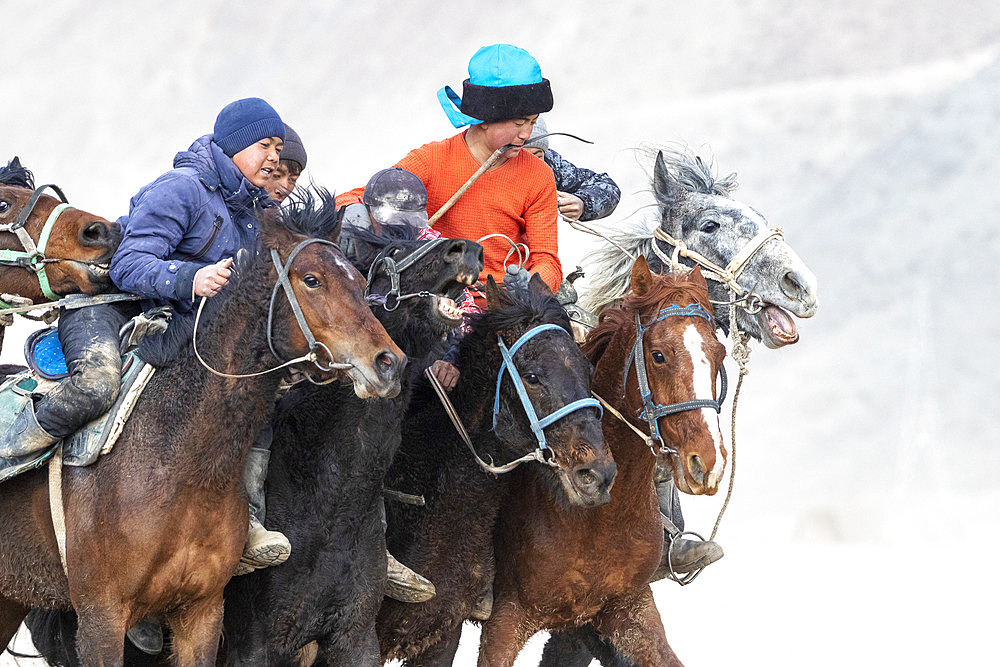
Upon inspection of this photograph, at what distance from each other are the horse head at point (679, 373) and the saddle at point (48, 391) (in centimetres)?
211

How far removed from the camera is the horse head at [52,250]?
5340 millimetres

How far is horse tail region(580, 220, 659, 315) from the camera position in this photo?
7305 mm

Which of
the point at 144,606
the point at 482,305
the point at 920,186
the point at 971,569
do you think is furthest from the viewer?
the point at 920,186

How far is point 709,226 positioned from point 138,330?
3.23 m

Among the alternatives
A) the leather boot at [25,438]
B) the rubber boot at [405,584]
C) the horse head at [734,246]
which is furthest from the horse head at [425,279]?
the horse head at [734,246]

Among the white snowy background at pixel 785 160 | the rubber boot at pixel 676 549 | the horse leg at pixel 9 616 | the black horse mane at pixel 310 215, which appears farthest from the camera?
the white snowy background at pixel 785 160

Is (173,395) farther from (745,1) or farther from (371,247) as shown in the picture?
(745,1)

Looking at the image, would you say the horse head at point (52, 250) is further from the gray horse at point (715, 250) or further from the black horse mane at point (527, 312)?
the gray horse at point (715, 250)

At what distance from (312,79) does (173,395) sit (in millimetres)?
32513

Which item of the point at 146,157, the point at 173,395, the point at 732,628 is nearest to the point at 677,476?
the point at 173,395

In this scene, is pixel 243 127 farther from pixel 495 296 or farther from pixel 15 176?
pixel 495 296

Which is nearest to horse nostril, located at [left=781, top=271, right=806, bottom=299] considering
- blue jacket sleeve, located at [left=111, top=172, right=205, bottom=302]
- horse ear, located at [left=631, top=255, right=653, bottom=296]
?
horse ear, located at [left=631, top=255, right=653, bottom=296]

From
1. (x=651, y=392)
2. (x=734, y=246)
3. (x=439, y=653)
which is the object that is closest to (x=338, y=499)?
(x=439, y=653)

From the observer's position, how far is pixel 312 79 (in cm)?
3650
